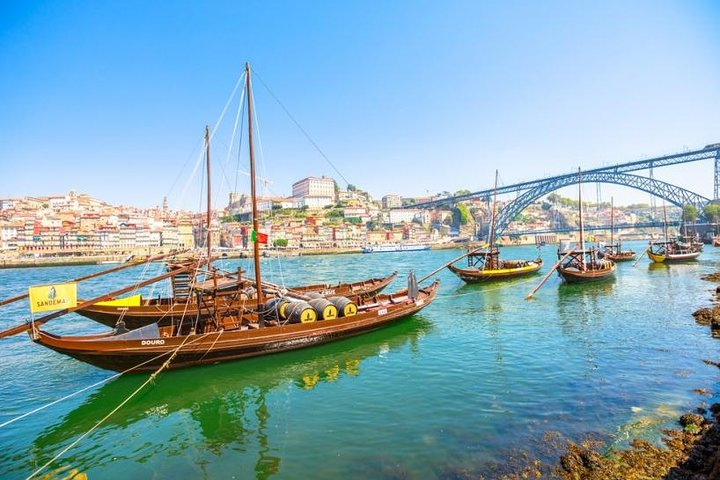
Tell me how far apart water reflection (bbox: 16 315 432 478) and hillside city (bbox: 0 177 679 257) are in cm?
5877

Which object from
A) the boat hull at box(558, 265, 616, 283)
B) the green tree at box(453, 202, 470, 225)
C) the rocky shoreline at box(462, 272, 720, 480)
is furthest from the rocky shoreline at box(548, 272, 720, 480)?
the green tree at box(453, 202, 470, 225)

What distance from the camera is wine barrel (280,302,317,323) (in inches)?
551

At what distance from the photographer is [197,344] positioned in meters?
11.8

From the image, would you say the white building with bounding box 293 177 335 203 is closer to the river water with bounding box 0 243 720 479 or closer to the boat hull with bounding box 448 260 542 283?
the boat hull with bounding box 448 260 542 283

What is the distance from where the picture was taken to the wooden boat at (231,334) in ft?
35.3

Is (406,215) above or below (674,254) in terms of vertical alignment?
above

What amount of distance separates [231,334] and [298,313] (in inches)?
102

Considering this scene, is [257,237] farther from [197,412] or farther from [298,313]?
[197,412]

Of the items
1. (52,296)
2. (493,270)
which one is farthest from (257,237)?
(493,270)

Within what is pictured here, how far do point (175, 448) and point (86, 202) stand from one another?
187 metres

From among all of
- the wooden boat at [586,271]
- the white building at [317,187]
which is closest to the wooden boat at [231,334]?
the wooden boat at [586,271]

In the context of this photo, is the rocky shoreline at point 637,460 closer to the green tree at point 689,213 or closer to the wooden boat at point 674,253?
the wooden boat at point 674,253

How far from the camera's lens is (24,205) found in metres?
144

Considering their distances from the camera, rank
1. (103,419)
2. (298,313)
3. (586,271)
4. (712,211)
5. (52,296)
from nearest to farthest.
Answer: (103,419)
(52,296)
(298,313)
(586,271)
(712,211)
